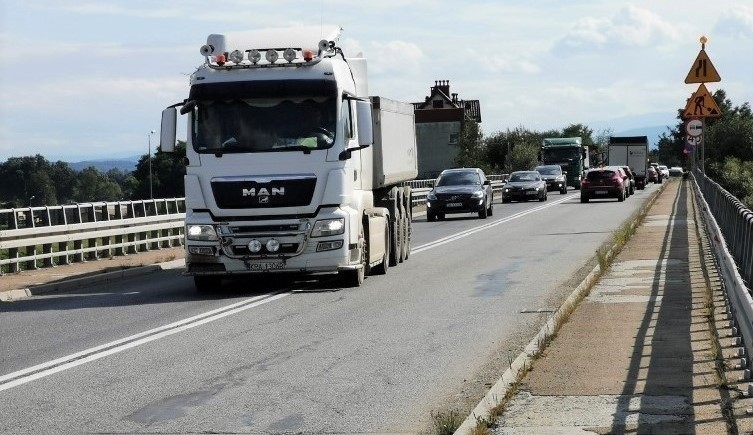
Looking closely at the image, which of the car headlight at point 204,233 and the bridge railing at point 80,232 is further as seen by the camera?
the bridge railing at point 80,232

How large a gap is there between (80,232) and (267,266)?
10.2m

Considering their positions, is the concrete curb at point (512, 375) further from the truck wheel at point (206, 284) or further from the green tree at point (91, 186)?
the green tree at point (91, 186)

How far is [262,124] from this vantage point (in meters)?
17.8

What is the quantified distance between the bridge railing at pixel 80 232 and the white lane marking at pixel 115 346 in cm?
871

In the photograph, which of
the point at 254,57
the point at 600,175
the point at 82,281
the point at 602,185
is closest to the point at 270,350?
the point at 254,57

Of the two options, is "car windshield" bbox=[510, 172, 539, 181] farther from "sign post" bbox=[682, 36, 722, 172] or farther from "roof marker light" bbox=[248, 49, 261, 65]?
"roof marker light" bbox=[248, 49, 261, 65]

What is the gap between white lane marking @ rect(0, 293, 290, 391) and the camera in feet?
34.8

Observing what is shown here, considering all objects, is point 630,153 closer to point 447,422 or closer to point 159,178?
point 159,178

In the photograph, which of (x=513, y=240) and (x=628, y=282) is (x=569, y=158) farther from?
(x=628, y=282)

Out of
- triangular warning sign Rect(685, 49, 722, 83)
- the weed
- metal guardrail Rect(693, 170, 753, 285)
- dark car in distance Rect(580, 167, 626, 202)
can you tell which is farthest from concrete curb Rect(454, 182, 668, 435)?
dark car in distance Rect(580, 167, 626, 202)

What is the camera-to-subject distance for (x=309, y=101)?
17.8 m

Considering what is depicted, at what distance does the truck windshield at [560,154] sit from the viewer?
270 feet

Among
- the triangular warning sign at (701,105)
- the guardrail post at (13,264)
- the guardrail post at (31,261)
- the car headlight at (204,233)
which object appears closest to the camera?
the car headlight at (204,233)

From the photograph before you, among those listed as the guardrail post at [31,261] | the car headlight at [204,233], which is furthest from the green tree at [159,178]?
the car headlight at [204,233]
